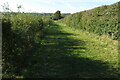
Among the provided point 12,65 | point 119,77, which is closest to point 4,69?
point 12,65

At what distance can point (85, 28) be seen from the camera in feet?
59.7

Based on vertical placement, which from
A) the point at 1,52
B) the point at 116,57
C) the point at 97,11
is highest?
the point at 97,11

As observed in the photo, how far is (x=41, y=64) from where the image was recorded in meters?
6.00

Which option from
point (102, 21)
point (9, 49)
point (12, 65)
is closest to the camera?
point (9, 49)

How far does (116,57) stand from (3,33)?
239 inches

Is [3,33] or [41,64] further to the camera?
[41,64]

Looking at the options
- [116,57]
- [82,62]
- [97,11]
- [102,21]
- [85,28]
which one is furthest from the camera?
[85,28]

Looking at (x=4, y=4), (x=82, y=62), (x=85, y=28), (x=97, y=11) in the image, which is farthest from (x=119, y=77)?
(x=85, y=28)

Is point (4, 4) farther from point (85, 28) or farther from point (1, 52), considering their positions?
point (85, 28)

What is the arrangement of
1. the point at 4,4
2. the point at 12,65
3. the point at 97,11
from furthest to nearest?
the point at 97,11, the point at 4,4, the point at 12,65

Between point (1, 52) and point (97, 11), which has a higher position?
point (97, 11)

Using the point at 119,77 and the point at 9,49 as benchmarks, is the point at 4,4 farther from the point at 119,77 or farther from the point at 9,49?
the point at 119,77

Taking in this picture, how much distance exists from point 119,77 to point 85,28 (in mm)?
13685

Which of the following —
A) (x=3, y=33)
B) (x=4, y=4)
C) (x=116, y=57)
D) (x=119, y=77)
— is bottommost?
(x=119, y=77)
